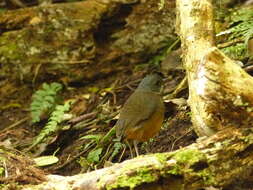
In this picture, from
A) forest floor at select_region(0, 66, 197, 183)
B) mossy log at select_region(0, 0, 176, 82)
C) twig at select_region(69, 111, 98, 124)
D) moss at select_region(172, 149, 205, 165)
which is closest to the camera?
moss at select_region(172, 149, 205, 165)

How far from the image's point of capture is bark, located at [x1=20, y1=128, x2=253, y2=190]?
318 centimetres

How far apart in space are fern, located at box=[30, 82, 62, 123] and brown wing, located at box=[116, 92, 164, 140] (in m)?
1.91

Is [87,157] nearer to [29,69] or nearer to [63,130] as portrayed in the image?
[63,130]

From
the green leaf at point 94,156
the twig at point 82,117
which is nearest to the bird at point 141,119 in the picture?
the green leaf at point 94,156

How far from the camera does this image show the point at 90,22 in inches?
272

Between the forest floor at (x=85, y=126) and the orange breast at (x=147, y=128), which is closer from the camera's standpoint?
the orange breast at (x=147, y=128)

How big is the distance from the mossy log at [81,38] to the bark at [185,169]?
Result: 3634mm

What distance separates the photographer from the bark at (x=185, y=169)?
3.18 metres

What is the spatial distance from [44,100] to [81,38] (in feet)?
3.19

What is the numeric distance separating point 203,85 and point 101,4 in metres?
3.83

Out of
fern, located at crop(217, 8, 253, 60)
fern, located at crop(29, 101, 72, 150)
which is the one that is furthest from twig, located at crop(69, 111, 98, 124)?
fern, located at crop(217, 8, 253, 60)

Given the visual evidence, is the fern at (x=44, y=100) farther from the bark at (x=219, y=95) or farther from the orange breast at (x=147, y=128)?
the bark at (x=219, y=95)

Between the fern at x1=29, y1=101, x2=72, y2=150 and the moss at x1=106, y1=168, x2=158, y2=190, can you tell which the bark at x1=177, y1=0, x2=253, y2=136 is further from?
the fern at x1=29, y1=101, x2=72, y2=150

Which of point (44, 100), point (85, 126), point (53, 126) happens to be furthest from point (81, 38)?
point (53, 126)
